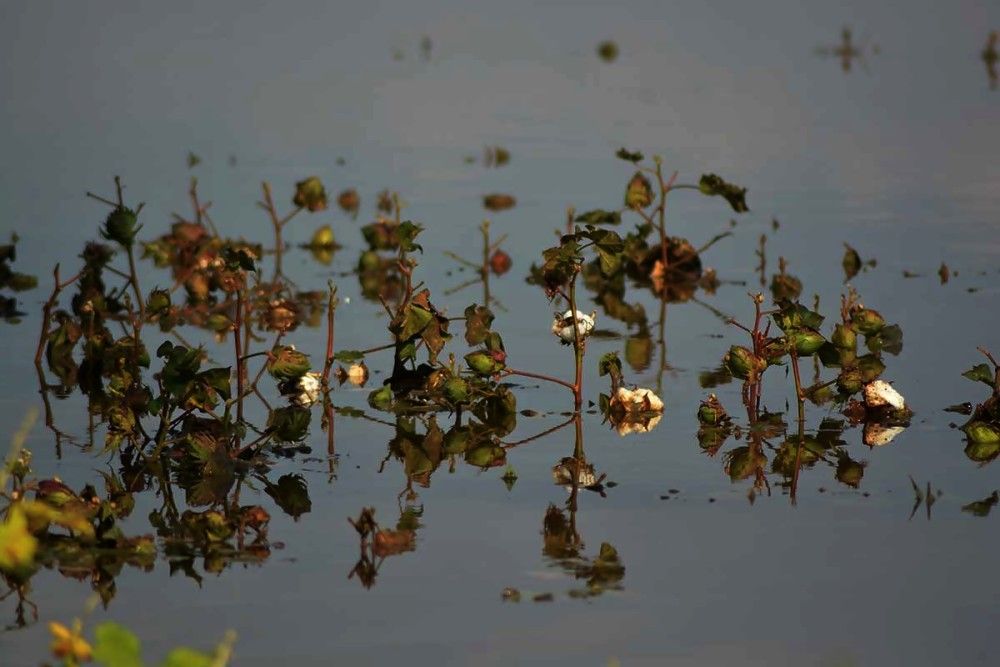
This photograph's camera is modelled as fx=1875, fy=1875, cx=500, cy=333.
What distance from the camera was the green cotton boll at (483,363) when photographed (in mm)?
4793

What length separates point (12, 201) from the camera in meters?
8.41

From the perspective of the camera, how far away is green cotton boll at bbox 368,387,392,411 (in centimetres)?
484

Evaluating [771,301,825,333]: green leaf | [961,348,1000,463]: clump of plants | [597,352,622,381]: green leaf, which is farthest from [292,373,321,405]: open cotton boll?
[961,348,1000,463]: clump of plants

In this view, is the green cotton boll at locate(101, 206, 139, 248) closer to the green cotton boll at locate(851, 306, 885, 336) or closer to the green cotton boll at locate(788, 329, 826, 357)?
the green cotton boll at locate(788, 329, 826, 357)

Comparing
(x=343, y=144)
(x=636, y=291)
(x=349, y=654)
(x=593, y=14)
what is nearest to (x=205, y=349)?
(x=636, y=291)

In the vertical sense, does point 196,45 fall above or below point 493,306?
above

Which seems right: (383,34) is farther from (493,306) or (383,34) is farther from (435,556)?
(435,556)

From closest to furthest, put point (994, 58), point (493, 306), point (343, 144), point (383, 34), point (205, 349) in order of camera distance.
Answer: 1. point (205, 349)
2. point (493, 306)
3. point (343, 144)
4. point (994, 58)
5. point (383, 34)

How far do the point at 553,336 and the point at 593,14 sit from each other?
1273cm

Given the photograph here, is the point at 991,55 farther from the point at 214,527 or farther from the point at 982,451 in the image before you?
the point at 214,527

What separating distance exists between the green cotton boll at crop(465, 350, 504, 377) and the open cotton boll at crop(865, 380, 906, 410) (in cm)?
94

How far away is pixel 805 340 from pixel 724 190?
5.30ft

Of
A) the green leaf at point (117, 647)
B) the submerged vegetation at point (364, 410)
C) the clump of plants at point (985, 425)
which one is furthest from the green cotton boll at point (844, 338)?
the green leaf at point (117, 647)

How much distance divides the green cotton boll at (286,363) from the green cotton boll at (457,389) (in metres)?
0.36
